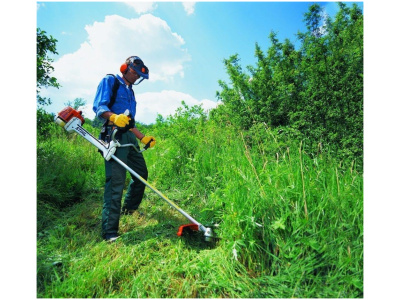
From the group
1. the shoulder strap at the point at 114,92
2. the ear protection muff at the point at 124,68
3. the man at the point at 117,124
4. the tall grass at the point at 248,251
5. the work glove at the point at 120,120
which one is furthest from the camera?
the ear protection muff at the point at 124,68

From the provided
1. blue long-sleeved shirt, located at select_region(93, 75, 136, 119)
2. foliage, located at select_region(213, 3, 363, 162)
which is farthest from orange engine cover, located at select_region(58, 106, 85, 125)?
foliage, located at select_region(213, 3, 363, 162)

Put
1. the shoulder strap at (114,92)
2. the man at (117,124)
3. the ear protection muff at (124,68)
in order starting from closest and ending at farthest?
the man at (117,124) < the shoulder strap at (114,92) < the ear protection muff at (124,68)

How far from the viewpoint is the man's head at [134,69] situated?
3.22 metres

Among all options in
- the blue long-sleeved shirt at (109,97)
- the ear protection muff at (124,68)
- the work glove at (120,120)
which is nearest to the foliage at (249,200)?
the work glove at (120,120)

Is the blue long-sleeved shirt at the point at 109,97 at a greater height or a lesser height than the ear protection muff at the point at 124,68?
lesser

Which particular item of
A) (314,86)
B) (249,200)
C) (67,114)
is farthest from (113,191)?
(314,86)

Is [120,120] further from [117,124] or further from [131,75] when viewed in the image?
[131,75]

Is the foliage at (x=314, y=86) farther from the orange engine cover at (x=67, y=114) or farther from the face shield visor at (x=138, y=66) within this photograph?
the orange engine cover at (x=67, y=114)

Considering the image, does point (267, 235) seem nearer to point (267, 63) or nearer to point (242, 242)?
point (242, 242)

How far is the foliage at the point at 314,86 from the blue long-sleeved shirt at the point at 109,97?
1.81 m

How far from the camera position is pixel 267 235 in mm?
2215

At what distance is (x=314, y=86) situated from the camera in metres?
3.48

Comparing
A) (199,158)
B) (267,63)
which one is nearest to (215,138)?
(199,158)

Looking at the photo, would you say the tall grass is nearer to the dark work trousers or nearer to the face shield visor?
the dark work trousers
